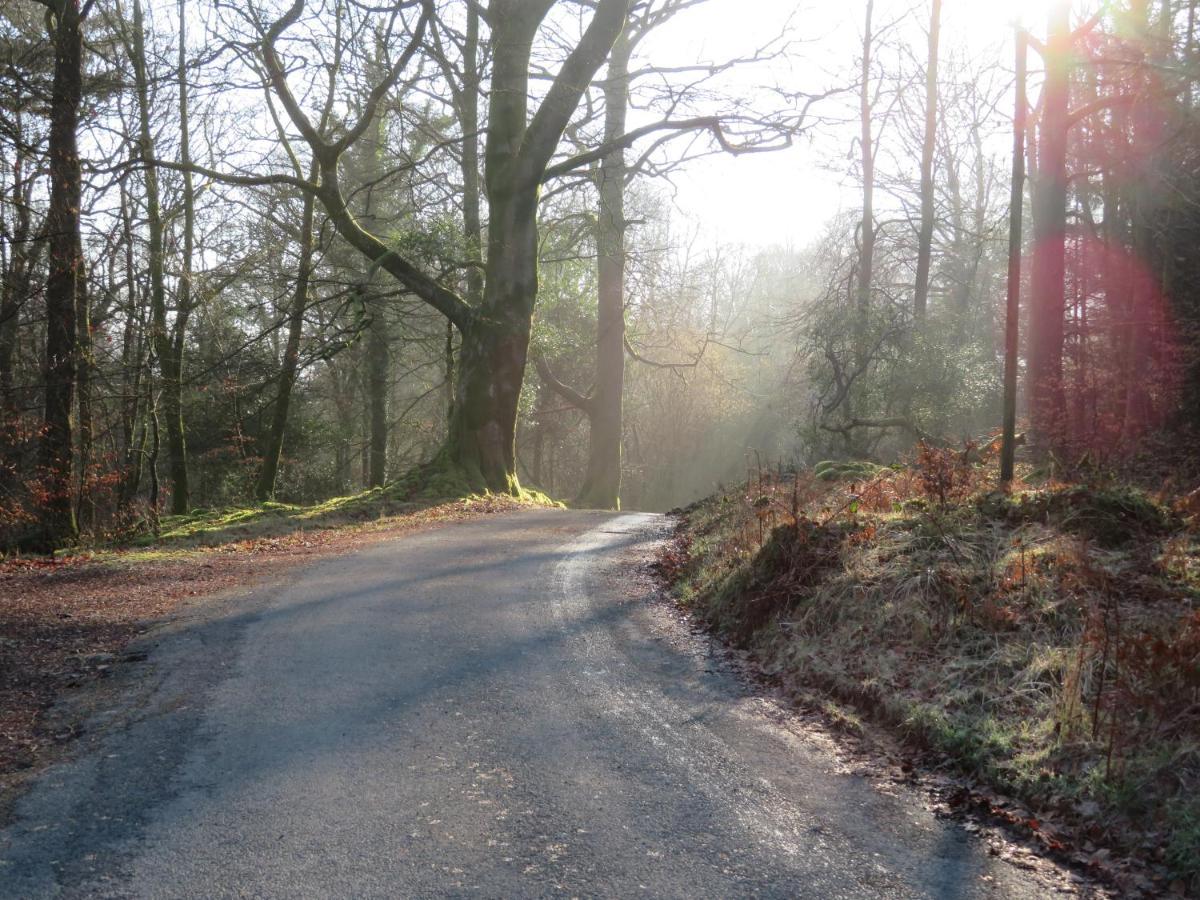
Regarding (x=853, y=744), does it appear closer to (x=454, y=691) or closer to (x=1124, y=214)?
(x=454, y=691)

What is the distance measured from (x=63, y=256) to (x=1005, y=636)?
44.5ft

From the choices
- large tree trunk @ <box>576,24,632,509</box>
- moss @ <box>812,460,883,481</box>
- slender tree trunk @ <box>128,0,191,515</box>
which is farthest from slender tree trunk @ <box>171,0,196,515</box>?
moss @ <box>812,460,883,481</box>

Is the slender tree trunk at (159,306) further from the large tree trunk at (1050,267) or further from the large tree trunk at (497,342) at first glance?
the large tree trunk at (1050,267)

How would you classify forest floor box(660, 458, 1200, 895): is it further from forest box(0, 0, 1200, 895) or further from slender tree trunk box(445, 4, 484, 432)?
slender tree trunk box(445, 4, 484, 432)

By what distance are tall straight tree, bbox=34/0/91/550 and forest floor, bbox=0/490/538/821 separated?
5.02 ft

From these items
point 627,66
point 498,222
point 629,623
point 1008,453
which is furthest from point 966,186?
point 629,623

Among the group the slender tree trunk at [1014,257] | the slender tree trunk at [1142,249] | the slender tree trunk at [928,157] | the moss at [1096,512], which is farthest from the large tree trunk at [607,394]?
the moss at [1096,512]

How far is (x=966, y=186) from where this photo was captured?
41062 millimetres

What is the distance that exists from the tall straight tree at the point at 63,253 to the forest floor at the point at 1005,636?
956 cm

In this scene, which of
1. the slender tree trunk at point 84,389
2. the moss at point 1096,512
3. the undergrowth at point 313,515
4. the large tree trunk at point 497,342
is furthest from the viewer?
the large tree trunk at point 497,342

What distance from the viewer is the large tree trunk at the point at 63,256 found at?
45.2 feet

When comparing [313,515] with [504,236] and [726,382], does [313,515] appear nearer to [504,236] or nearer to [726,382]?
[504,236]

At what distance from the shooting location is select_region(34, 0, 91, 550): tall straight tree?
1377 cm

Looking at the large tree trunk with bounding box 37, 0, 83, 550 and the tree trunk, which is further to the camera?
the tree trunk
